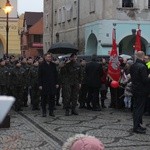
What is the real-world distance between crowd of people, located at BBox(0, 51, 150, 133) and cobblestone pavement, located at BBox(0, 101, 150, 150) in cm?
56

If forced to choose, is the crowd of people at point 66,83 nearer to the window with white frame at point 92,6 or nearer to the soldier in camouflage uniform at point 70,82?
the soldier in camouflage uniform at point 70,82

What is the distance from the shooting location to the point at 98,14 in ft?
122

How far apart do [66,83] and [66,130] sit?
3791 millimetres

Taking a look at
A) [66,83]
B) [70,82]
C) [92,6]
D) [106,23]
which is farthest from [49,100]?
[92,6]

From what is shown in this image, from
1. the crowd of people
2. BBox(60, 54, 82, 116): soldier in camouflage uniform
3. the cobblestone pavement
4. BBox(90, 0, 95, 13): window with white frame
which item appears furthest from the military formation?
BBox(90, 0, 95, 13): window with white frame

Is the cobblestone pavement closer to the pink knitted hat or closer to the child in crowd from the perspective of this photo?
the child in crowd

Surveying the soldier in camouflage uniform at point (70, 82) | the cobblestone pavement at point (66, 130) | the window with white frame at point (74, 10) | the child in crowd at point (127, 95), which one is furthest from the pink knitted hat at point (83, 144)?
the window with white frame at point (74, 10)

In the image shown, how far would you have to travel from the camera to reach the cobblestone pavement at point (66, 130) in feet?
33.6

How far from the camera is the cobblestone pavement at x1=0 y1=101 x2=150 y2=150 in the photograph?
1025cm

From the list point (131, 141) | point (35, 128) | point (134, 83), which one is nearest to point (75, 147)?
point (131, 141)

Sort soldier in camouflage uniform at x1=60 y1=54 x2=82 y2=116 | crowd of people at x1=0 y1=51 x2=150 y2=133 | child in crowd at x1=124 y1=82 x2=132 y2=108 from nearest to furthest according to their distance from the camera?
crowd of people at x1=0 y1=51 x2=150 y2=133
soldier in camouflage uniform at x1=60 y1=54 x2=82 y2=116
child in crowd at x1=124 y1=82 x2=132 y2=108

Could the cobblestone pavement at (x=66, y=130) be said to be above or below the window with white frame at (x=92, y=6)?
below

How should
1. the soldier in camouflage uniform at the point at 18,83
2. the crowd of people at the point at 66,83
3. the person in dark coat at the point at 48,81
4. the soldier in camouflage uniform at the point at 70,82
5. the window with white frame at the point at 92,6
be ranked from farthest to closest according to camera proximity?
the window with white frame at the point at 92,6 < the soldier in camouflage uniform at the point at 18,83 < the soldier in camouflage uniform at the point at 70,82 < the crowd of people at the point at 66,83 < the person in dark coat at the point at 48,81

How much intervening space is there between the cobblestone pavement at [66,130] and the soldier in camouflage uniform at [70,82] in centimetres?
47
